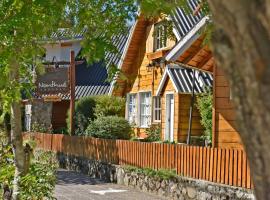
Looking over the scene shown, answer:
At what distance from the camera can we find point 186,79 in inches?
824

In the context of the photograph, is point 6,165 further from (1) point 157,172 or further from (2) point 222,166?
(1) point 157,172

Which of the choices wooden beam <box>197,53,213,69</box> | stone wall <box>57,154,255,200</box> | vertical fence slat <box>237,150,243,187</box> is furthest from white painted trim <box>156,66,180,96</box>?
vertical fence slat <box>237,150,243,187</box>

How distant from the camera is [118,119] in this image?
21891 millimetres

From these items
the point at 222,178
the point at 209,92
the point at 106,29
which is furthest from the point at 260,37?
the point at 209,92

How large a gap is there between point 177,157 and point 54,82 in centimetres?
1124

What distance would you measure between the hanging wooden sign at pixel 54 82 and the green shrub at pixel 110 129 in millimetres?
2153

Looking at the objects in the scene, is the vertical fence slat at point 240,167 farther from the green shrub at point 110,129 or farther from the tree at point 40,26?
the green shrub at point 110,129

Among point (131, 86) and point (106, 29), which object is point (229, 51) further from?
point (131, 86)

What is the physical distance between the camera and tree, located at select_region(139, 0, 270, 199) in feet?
4.91

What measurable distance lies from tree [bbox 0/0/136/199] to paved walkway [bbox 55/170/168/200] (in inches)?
230

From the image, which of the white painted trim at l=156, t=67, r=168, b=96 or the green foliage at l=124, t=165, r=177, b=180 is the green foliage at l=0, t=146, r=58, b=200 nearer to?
the green foliage at l=124, t=165, r=177, b=180

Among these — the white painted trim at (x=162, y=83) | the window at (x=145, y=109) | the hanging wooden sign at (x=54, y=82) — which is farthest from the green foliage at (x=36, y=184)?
the window at (x=145, y=109)

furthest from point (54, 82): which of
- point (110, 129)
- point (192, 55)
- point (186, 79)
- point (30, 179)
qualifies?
point (30, 179)

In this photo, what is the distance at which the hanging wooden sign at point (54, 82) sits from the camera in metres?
22.5
